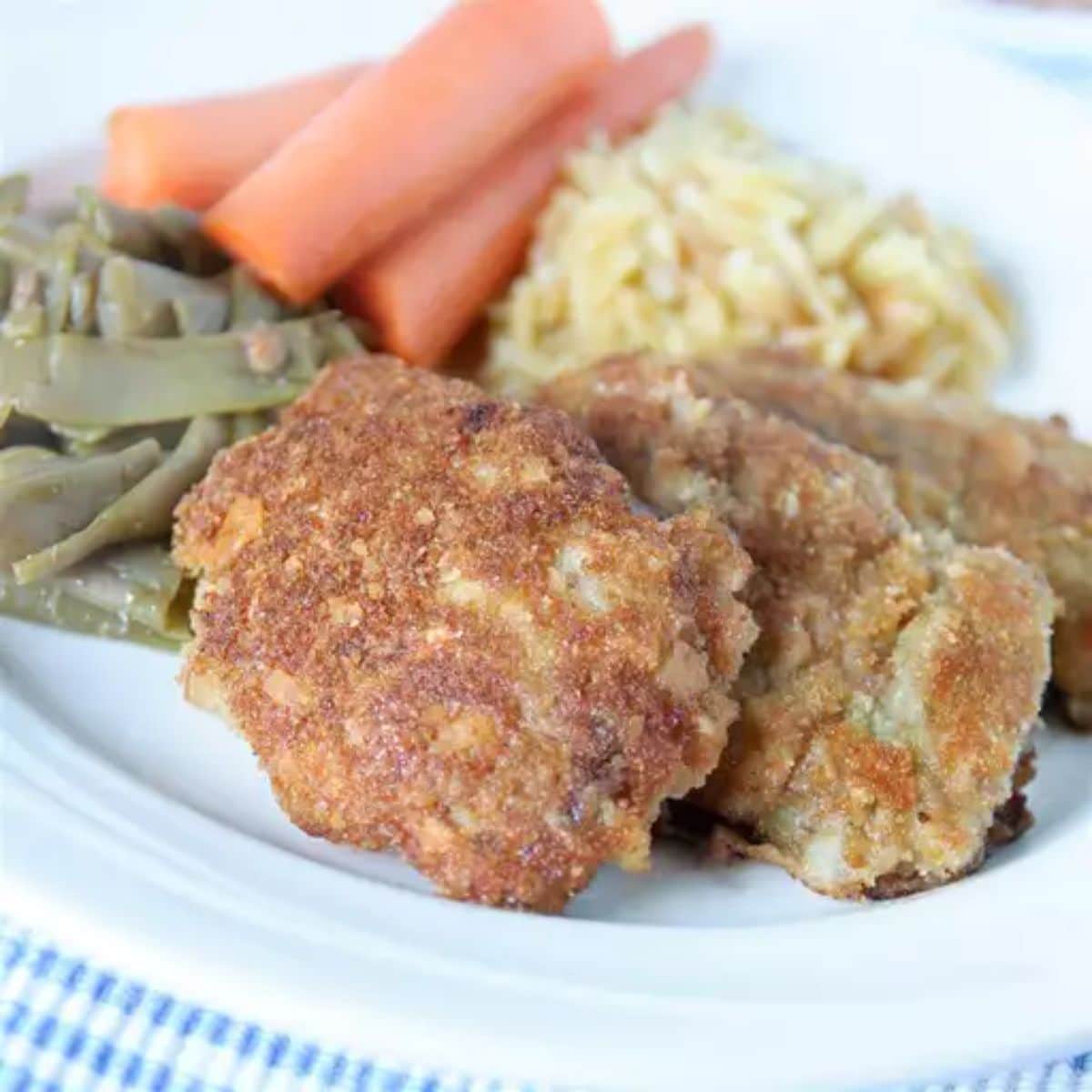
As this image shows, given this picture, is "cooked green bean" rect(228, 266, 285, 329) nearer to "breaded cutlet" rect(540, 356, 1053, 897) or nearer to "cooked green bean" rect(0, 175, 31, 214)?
"cooked green bean" rect(0, 175, 31, 214)

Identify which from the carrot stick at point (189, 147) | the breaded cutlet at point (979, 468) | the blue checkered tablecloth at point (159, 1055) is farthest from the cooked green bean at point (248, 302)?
the blue checkered tablecloth at point (159, 1055)

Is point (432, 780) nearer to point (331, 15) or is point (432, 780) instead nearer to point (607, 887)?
point (607, 887)

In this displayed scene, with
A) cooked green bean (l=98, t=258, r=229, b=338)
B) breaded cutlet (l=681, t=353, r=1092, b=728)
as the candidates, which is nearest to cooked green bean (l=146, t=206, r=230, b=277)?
cooked green bean (l=98, t=258, r=229, b=338)

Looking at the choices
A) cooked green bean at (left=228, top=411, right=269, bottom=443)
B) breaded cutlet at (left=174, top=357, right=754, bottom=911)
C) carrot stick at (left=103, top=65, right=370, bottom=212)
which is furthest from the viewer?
→ carrot stick at (left=103, top=65, right=370, bottom=212)

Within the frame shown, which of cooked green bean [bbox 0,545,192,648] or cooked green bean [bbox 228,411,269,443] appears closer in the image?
cooked green bean [bbox 0,545,192,648]

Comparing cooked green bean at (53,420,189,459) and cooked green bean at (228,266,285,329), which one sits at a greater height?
cooked green bean at (228,266,285,329)
